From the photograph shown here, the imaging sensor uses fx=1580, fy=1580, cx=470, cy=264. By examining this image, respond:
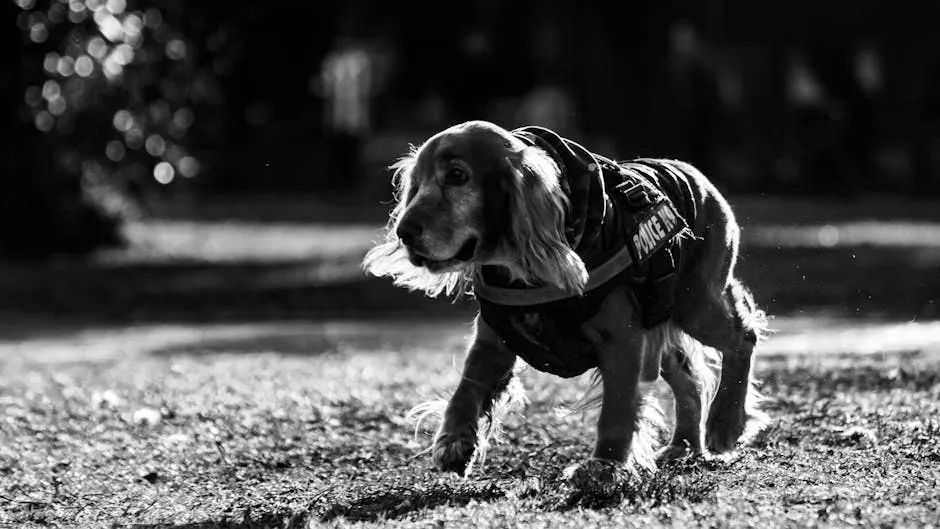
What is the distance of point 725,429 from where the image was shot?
22.5 feet

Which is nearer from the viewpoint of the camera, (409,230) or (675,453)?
(409,230)

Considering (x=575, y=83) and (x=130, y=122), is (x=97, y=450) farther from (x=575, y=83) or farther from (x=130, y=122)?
(x=575, y=83)

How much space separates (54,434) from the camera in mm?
8047

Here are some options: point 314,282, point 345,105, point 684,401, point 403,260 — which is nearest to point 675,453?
point 684,401

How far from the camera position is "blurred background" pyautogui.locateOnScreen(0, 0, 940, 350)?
17875 millimetres

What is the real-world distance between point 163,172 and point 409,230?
47.3ft

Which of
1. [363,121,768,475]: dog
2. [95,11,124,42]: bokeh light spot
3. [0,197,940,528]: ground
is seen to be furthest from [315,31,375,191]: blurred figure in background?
[363,121,768,475]: dog

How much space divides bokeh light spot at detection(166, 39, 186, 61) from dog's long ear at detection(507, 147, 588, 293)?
568 inches

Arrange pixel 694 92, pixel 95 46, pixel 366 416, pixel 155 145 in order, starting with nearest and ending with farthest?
pixel 366 416
pixel 95 46
pixel 155 145
pixel 694 92

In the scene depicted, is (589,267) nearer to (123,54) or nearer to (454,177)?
(454,177)

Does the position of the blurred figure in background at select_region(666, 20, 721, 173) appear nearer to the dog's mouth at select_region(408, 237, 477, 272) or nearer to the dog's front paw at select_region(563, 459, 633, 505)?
the dog's front paw at select_region(563, 459, 633, 505)

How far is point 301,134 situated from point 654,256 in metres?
30.8

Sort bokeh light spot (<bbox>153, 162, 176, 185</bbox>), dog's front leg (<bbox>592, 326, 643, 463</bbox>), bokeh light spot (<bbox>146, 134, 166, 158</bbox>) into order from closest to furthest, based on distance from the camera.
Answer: dog's front leg (<bbox>592, 326, 643, 463</bbox>)
bokeh light spot (<bbox>146, 134, 166, 158</bbox>)
bokeh light spot (<bbox>153, 162, 176, 185</bbox>)

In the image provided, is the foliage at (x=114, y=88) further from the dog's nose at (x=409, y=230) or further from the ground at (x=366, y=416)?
the dog's nose at (x=409, y=230)
